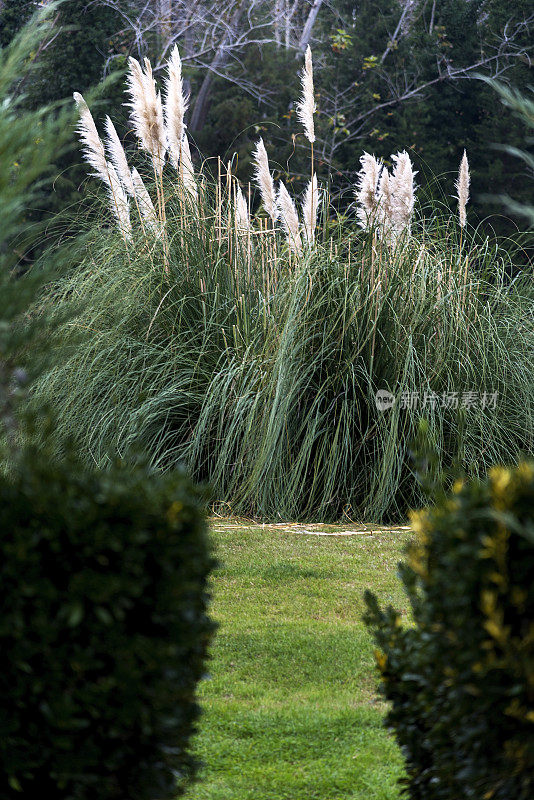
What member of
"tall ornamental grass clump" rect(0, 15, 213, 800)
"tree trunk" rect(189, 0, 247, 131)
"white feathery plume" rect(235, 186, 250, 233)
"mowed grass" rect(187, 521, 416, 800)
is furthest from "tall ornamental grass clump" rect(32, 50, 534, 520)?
"tree trunk" rect(189, 0, 247, 131)

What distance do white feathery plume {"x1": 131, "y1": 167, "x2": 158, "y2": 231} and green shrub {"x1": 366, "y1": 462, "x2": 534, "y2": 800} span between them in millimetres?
5353

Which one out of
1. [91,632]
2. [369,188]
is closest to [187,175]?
[369,188]

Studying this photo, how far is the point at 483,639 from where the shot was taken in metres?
1.38

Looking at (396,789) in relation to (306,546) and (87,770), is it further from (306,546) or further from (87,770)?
(306,546)

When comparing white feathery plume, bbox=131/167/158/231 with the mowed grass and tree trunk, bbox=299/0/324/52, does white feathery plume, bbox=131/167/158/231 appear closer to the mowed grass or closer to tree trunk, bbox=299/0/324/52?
the mowed grass

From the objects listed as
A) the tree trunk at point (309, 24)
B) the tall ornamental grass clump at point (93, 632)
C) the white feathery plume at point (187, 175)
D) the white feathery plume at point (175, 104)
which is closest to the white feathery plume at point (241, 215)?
the white feathery plume at point (187, 175)

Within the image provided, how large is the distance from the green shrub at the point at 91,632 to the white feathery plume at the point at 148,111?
5.20m

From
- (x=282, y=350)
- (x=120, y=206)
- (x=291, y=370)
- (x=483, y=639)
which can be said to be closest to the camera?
(x=483, y=639)

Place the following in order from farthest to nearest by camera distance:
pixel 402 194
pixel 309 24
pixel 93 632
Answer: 1. pixel 309 24
2. pixel 402 194
3. pixel 93 632

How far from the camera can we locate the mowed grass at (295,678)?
2.45 meters

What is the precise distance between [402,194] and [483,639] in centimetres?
521

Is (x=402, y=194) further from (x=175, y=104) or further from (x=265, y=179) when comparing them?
(x=175, y=104)

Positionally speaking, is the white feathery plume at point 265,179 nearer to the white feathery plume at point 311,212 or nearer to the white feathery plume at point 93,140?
the white feathery plume at point 311,212

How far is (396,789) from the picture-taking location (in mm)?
2387
